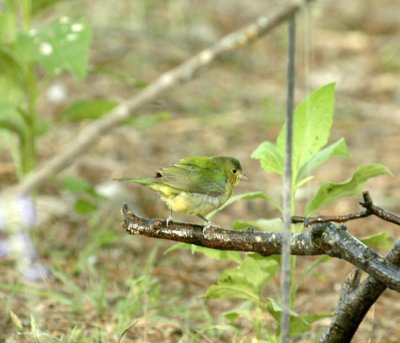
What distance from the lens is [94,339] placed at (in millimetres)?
3264

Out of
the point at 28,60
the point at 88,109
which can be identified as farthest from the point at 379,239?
the point at 88,109

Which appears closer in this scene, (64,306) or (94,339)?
(94,339)

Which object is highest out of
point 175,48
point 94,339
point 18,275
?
point 175,48

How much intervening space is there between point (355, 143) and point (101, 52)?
357 cm

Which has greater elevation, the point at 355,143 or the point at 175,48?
the point at 175,48

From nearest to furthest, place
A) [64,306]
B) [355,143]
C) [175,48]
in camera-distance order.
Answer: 1. [64,306]
2. [355,143]
3. [175,48]

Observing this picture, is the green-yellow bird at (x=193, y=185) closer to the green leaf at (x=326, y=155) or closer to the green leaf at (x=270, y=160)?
the green leaf at (x=270, y=160)

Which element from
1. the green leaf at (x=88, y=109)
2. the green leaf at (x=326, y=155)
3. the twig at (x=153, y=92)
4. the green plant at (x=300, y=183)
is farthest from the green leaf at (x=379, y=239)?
the green leaf at (x=88, y=109)

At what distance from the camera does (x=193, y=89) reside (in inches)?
342

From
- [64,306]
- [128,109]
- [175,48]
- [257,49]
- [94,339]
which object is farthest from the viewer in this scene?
[257,49]

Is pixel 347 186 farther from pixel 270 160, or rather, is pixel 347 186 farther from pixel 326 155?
pixel 270 160

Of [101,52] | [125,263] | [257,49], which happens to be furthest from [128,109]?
[257,49]

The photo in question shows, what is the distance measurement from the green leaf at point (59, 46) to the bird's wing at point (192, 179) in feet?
3.98

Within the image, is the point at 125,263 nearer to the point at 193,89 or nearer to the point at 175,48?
the point at 193,89
